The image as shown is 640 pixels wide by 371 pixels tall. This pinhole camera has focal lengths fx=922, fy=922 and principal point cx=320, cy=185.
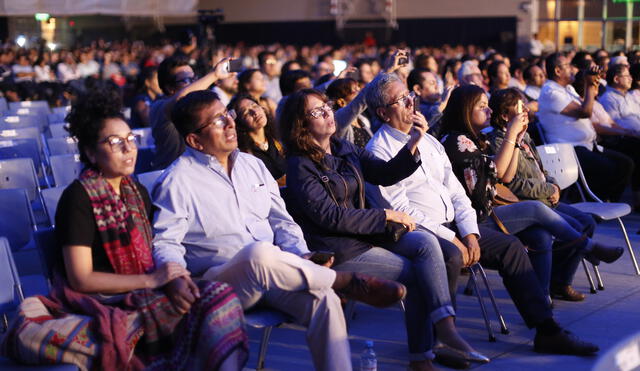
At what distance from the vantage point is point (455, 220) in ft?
15.4

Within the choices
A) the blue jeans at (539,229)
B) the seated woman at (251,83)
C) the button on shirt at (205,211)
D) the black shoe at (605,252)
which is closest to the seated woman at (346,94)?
the seated woman at (251,83)

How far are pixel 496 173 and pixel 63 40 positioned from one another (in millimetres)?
30847

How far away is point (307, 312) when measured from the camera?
3494mm

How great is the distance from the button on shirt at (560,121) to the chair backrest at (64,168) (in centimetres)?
406

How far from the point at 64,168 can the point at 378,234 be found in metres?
2.64

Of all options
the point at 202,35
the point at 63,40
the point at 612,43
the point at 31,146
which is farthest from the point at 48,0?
the point at 63,40

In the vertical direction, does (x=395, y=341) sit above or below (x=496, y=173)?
below

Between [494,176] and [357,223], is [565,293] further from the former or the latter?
[357,223]

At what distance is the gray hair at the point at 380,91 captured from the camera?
4.63 meters

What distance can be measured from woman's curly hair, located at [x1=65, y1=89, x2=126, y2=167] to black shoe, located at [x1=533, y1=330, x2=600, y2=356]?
90.3 inches

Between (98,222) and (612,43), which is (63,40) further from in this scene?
(98,222)

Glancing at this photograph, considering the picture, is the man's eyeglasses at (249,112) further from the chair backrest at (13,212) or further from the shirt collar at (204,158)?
the shirt collar at (204,158)

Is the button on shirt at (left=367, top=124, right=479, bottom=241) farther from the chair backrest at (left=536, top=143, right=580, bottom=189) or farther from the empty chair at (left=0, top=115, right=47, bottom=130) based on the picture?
the empty chair at (left=0, top=115, right=47, bottom=130)

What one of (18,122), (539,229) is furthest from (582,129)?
(18,122)
